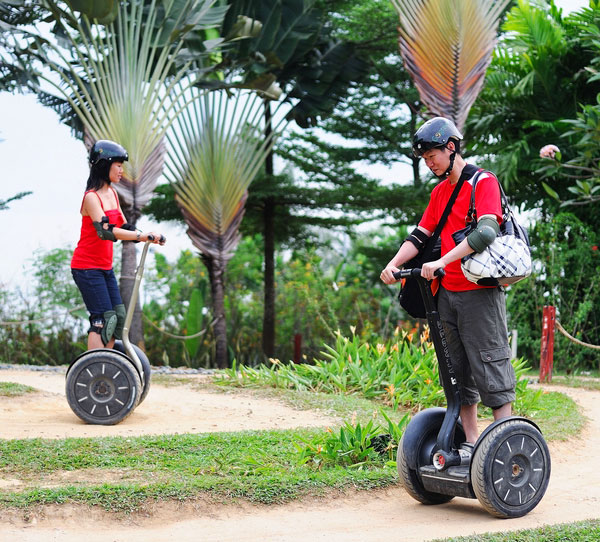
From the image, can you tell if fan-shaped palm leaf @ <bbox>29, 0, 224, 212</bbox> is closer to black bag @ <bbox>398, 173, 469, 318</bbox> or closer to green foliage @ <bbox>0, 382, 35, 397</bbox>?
green foliage @ <bbox>0, 382, 35, 397</bbox>

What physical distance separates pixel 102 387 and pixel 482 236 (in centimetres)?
362

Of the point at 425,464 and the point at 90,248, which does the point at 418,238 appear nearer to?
the point at 425,464

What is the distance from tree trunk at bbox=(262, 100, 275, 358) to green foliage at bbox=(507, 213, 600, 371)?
436 centimetres

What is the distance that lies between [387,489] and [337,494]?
0.34 meters

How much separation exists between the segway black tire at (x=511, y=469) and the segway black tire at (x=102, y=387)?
3212mm

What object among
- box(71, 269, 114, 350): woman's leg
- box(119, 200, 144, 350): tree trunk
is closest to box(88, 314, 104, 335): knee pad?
box(71, 269, 114, 350): woman's leg

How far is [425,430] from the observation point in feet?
13.7

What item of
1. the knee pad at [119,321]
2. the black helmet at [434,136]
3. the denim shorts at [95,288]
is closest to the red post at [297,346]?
the knee pad at [119,321]

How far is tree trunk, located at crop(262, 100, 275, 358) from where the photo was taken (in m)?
14.3

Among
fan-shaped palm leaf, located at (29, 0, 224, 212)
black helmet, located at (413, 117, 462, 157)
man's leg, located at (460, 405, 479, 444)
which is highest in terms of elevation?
fan-shaped palm leaf, located at (29, 0, 224, 212)

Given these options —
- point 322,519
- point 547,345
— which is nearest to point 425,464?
point 322,519

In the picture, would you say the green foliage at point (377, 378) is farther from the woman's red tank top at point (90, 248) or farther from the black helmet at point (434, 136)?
the black helmet at point (434, 136)

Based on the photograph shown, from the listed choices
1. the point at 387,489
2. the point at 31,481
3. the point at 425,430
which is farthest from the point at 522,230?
the point at 31,481

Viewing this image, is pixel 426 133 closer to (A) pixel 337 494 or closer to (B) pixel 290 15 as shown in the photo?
(A) pixel 337 494
